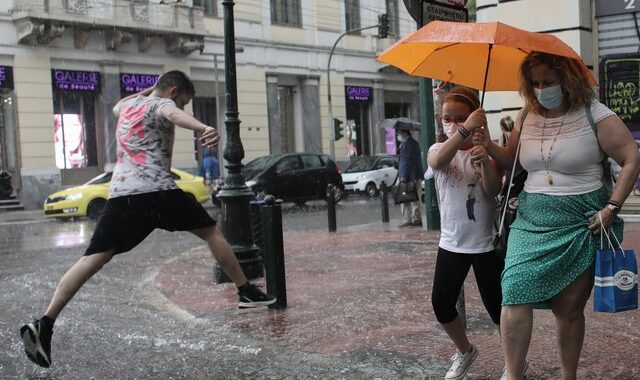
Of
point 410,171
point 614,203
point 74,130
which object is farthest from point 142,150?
point 74,130

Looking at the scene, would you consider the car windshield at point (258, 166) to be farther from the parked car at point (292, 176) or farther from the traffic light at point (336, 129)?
the traffic light at point (336, 129)

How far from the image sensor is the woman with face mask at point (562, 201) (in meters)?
3.63

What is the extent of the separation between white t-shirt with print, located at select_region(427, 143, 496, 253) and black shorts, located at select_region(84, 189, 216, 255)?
6.30 feet

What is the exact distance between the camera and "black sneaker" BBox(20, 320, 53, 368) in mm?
4660

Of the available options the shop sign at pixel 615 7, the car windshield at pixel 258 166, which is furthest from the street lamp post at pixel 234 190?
the car windshield at pixel 258 166

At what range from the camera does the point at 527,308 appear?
367cm

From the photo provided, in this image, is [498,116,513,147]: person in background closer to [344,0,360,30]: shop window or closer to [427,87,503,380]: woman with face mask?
[427,87,503,380]: woman with face mask

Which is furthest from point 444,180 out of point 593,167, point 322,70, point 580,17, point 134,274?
point 322,70

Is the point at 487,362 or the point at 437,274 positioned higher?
the point at 437,274

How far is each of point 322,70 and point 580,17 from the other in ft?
82.4

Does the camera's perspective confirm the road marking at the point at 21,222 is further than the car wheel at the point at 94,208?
Yes

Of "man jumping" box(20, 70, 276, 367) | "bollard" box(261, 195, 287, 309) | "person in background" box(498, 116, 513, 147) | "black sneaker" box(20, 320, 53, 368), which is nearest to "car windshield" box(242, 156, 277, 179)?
"bollard" box(261, 195, 287, 309)

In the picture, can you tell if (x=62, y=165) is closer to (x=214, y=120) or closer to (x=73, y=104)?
(x=73, y=104)

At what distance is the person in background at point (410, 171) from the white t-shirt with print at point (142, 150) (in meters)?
8.88
